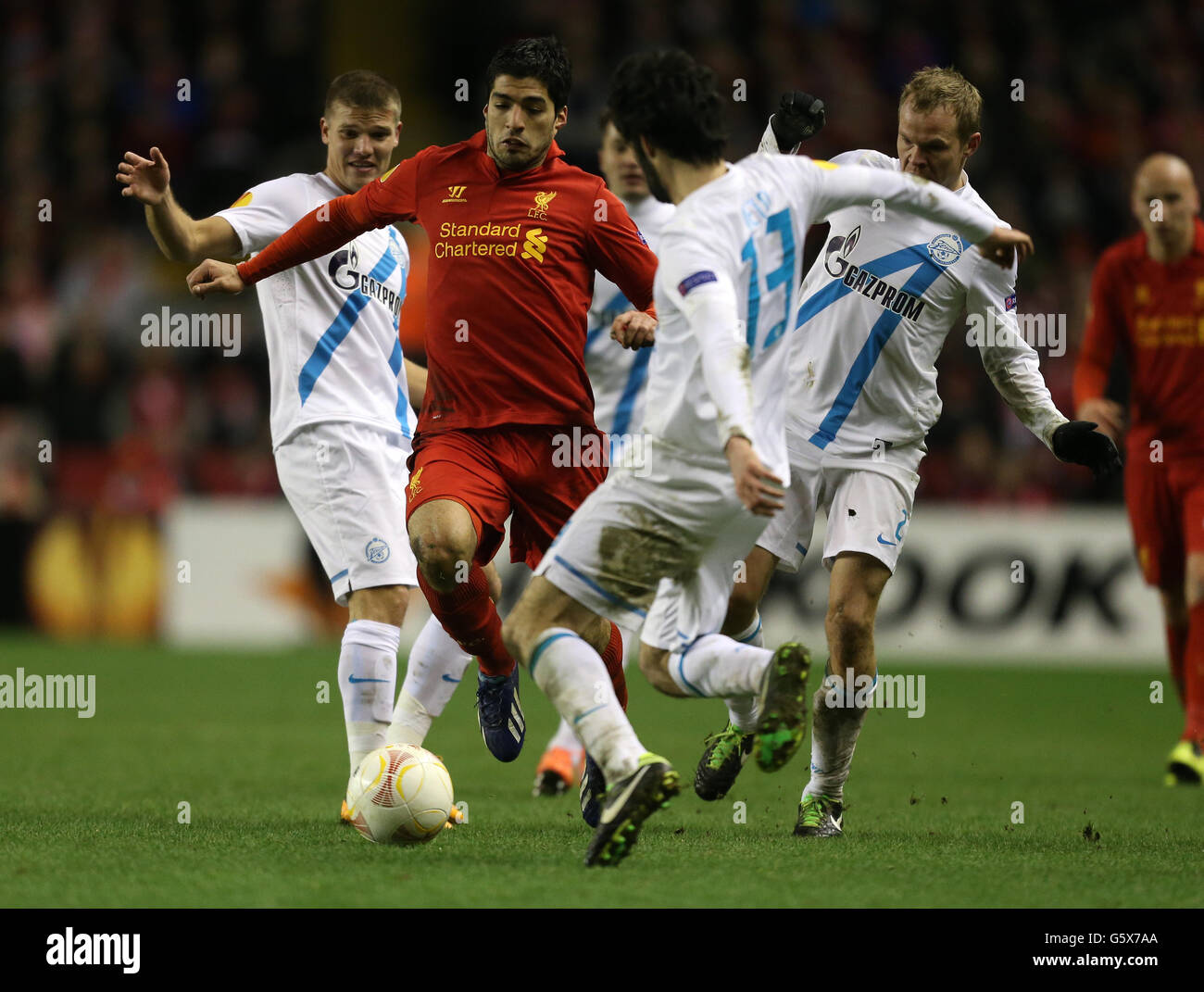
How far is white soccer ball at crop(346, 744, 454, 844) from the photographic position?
522 centimetres

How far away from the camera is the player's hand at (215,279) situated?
5520 millimetres

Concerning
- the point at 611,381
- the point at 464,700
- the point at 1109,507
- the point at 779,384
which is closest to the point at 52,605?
the point at 464,700

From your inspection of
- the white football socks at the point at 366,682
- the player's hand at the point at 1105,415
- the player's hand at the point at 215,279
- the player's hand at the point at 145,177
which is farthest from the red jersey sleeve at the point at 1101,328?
the player's hand at the point at 145,177

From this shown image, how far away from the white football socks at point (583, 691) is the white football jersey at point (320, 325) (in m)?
1.90

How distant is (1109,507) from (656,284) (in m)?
10.1

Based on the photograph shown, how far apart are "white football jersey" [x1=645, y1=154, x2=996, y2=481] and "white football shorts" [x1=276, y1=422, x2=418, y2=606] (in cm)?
173

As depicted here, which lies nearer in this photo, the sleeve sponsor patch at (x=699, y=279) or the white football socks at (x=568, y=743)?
the sleeve sponsor patch at (x=699, y=279)

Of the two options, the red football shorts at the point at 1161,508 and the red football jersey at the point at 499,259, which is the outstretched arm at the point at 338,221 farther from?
the red football shorts at the point at 1161,508

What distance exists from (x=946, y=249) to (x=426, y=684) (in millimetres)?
2576

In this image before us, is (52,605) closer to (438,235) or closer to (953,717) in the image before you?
(953,717)

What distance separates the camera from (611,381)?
326 inches

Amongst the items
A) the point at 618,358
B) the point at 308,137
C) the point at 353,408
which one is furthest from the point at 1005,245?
the point at 308,137

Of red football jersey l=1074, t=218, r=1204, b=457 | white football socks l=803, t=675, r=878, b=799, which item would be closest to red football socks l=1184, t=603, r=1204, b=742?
red football jersey l=1074, t=218, r=1204, b=457

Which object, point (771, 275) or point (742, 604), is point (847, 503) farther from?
point (771, 275)
